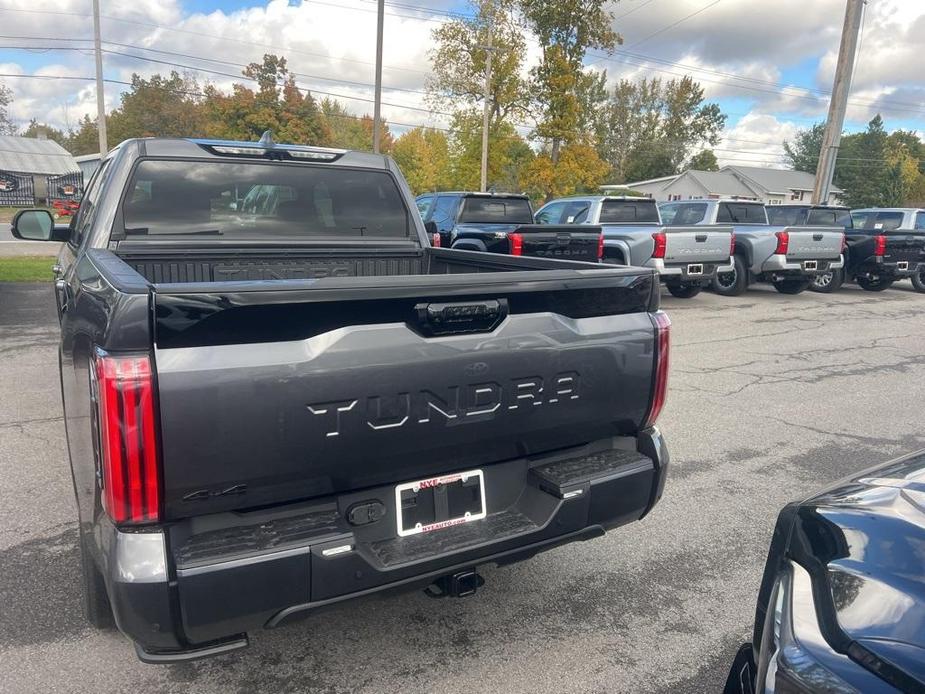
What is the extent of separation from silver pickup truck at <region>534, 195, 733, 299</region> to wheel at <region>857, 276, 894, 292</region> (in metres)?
5.22

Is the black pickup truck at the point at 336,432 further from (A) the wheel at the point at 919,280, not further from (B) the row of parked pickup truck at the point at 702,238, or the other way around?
(A) the wheel at the point at 919,280

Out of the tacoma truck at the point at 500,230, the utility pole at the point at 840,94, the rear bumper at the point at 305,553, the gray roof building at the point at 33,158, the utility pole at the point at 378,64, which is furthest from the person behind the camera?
the gray roof building at the point at 33,158

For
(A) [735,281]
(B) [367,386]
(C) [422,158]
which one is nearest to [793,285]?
(A) [735,281]

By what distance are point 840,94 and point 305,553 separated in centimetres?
2110

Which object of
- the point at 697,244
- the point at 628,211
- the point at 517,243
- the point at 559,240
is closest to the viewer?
the point at 517,243

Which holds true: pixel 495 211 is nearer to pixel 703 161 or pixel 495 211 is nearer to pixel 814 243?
pixel 814 243

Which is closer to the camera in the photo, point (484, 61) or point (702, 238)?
point (702, 238)

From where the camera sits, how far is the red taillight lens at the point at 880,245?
46.7 ft

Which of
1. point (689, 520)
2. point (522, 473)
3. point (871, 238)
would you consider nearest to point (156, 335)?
point (522, 473)

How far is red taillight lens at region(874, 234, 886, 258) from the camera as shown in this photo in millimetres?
14227

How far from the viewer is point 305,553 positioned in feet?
6.75

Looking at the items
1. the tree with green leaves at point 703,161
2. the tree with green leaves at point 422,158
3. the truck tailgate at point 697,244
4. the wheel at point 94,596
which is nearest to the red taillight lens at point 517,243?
the truck tailgate at point 697,244

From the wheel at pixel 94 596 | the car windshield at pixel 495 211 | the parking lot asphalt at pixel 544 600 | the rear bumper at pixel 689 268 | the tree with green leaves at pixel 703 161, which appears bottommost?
the parking lot asphalt at pixel 544 600

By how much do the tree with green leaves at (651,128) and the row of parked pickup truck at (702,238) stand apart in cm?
6872
